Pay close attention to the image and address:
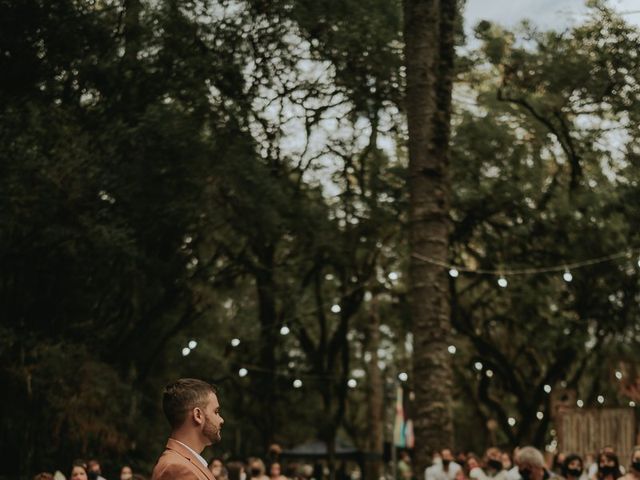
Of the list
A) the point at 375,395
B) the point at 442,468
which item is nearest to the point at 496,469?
the point at 442,468

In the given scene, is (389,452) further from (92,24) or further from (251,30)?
(92,24)

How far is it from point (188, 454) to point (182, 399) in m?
0.24

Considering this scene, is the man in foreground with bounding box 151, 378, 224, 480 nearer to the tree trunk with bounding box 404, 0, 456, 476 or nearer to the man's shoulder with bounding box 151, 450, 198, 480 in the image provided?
the man's shoulder with bounding box 151, 450, 198, 480

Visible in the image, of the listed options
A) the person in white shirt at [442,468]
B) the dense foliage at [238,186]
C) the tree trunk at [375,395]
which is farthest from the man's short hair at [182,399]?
the tree trunk at [375,395]

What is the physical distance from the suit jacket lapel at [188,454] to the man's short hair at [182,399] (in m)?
0.08

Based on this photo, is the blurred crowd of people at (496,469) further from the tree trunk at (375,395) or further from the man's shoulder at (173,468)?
the tree trunk at (375,395)

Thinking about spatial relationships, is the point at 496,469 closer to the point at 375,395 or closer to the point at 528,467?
the point at 528,467

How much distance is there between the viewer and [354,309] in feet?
99.9

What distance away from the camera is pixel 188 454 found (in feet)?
14.5

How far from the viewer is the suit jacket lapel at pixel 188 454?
4.39 metres

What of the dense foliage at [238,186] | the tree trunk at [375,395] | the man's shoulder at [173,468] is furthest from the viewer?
the tree trunk at [375,395]

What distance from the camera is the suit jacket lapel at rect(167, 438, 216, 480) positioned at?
14.4 ft

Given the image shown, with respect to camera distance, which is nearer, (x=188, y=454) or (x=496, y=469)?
(x=188, y=454)

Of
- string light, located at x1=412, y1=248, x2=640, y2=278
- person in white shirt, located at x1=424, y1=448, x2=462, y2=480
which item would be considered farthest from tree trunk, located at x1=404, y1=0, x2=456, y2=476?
string light, located at x1=412, y1=248, x2=640, y2=278
